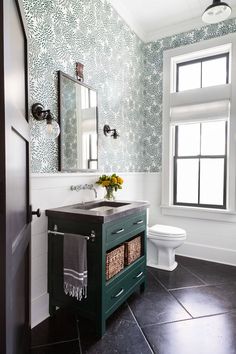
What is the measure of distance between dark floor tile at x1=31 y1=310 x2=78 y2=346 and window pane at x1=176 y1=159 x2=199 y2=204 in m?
2.30

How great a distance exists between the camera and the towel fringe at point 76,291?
1782mm

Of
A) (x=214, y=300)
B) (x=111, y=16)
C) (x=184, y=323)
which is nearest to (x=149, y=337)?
(x=184, y=323)

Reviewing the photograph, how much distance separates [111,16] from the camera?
2895 millimetres

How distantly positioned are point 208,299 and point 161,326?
67 centimetres

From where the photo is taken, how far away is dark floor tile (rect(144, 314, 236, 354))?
Answer: 1.64m

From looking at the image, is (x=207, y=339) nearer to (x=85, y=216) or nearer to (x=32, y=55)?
(x=85, y=216)

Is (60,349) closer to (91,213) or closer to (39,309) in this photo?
(39,309)

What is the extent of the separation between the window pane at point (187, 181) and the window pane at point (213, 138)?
0.24m

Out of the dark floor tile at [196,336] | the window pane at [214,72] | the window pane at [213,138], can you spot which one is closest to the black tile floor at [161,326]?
the dark floor tile at [196,336]

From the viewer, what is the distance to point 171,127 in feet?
11.7

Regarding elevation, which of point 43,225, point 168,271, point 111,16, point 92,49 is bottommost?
point 168,271

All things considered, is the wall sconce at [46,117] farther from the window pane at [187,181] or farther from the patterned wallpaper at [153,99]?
the window pane at [187,181]

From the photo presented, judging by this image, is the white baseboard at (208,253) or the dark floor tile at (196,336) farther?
the white baseboard at (208,253)

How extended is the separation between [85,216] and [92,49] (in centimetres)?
187
